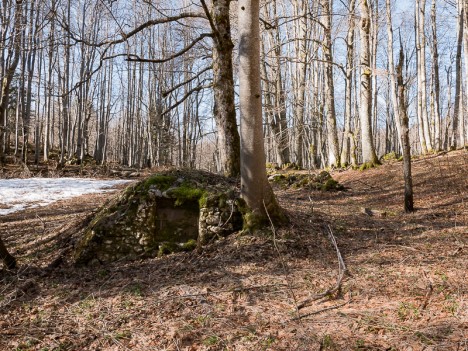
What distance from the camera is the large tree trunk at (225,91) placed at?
7.35 metres

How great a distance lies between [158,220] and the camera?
5.02m

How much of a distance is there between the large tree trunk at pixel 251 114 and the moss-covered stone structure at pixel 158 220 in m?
0.32

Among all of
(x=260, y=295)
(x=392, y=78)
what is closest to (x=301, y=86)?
(x=392, y=78)

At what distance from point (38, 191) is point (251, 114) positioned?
35.2 ft

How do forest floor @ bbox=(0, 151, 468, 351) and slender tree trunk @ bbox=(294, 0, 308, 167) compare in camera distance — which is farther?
slender tree trunk @ bbox=(294, 0, 308, 167)

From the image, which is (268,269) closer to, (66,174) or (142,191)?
Result: (142,191)

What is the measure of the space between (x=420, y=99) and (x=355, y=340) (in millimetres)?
18539

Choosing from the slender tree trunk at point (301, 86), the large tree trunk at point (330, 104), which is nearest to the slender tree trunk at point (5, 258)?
the slender tree trunk at point (301, 86)

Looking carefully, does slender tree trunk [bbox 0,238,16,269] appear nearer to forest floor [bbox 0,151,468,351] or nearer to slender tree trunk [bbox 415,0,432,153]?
forest floor [bbox 0,151,468,351]

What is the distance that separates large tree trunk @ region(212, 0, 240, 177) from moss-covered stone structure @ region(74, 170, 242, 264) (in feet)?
7.20

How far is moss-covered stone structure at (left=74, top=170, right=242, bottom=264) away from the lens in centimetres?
475

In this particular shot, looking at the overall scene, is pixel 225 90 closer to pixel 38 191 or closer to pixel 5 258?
pixel 5 258

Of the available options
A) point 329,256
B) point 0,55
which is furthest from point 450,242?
point 0,55

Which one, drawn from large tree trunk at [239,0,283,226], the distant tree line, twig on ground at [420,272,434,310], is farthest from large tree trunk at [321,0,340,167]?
twig on ground at [420,272,434,310]
